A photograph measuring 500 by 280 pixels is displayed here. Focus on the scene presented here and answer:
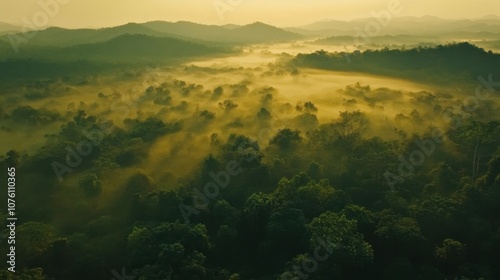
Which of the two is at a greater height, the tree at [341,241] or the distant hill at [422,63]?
the distant hill at [422,63]

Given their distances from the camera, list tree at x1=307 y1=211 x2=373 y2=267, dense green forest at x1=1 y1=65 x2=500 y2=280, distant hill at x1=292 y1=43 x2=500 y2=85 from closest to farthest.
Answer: tree at x1=307 y1=211 x2=373 y2=267, dense green forest at x1=1 y1=65 x2=500 y2=280, distant hill at x1=292 y1=43 x2=500 y2=85

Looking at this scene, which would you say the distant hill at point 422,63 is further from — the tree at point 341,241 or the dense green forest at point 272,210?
the tree at point 341,241

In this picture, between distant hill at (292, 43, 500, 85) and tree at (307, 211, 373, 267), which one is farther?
distant hill at (292, 43, 500, 85)

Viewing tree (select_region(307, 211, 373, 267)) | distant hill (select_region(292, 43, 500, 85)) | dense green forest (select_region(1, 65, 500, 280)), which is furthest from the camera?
distant hill (select_region(292, 43, 500, 85))

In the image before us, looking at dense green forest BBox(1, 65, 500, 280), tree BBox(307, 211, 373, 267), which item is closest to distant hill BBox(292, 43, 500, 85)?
dense green forest BBox(1, 65, 500, 280)

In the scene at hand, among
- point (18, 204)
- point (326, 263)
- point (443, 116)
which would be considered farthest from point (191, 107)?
point (326, 263)

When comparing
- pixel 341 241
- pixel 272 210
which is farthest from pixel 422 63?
pixel 341 241

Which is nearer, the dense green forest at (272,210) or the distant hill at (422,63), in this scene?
the dense green forest at (272,210)

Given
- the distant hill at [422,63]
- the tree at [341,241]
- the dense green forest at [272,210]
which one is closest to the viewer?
the tree at [341,241]

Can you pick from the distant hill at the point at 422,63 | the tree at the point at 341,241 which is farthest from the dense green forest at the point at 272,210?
the distant hill at the point at 422,63

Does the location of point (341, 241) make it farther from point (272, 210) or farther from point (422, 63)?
point (422, 63)

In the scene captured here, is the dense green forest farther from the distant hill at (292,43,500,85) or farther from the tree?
the distant hill at (292,43,500,85)
